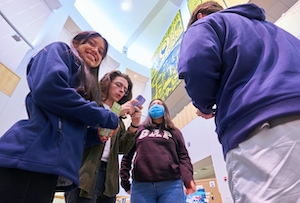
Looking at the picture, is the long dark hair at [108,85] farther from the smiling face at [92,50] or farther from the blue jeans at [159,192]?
the blue jeans at [159,192]

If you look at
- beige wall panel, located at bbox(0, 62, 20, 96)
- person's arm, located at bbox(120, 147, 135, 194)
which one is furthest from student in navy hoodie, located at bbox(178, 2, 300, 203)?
beige wall panel, located at bbox(0, 62, 20, 96)

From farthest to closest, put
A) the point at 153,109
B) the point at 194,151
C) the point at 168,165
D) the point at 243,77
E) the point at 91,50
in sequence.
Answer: the point at 194,151
the point at 153,109
the point at 168,165
the point at 91,50
the point at 243,77

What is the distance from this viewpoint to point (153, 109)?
4.43 feet

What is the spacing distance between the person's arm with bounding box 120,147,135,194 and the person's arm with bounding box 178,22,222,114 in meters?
0.88

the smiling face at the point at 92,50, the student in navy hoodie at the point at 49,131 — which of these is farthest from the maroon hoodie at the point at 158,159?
the smiling face at the point at 92,50

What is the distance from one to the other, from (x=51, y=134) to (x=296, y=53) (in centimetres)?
74

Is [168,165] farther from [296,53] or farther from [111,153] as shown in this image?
[296,53]

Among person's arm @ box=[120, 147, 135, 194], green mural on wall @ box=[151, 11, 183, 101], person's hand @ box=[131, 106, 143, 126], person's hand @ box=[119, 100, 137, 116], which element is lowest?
green mural on wall @ box=[151, 11, 183, 101]

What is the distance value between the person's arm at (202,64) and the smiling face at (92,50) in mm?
411

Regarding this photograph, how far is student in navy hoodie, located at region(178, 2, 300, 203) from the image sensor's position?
0.36 meters

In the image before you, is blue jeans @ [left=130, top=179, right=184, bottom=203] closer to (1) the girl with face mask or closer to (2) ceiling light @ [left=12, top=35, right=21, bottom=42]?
(1) the girl with face mask

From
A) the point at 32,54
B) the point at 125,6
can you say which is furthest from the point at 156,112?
the point at 125,6

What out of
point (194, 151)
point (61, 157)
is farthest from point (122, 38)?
point (61, 157)

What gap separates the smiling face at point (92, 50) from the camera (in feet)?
2.47
